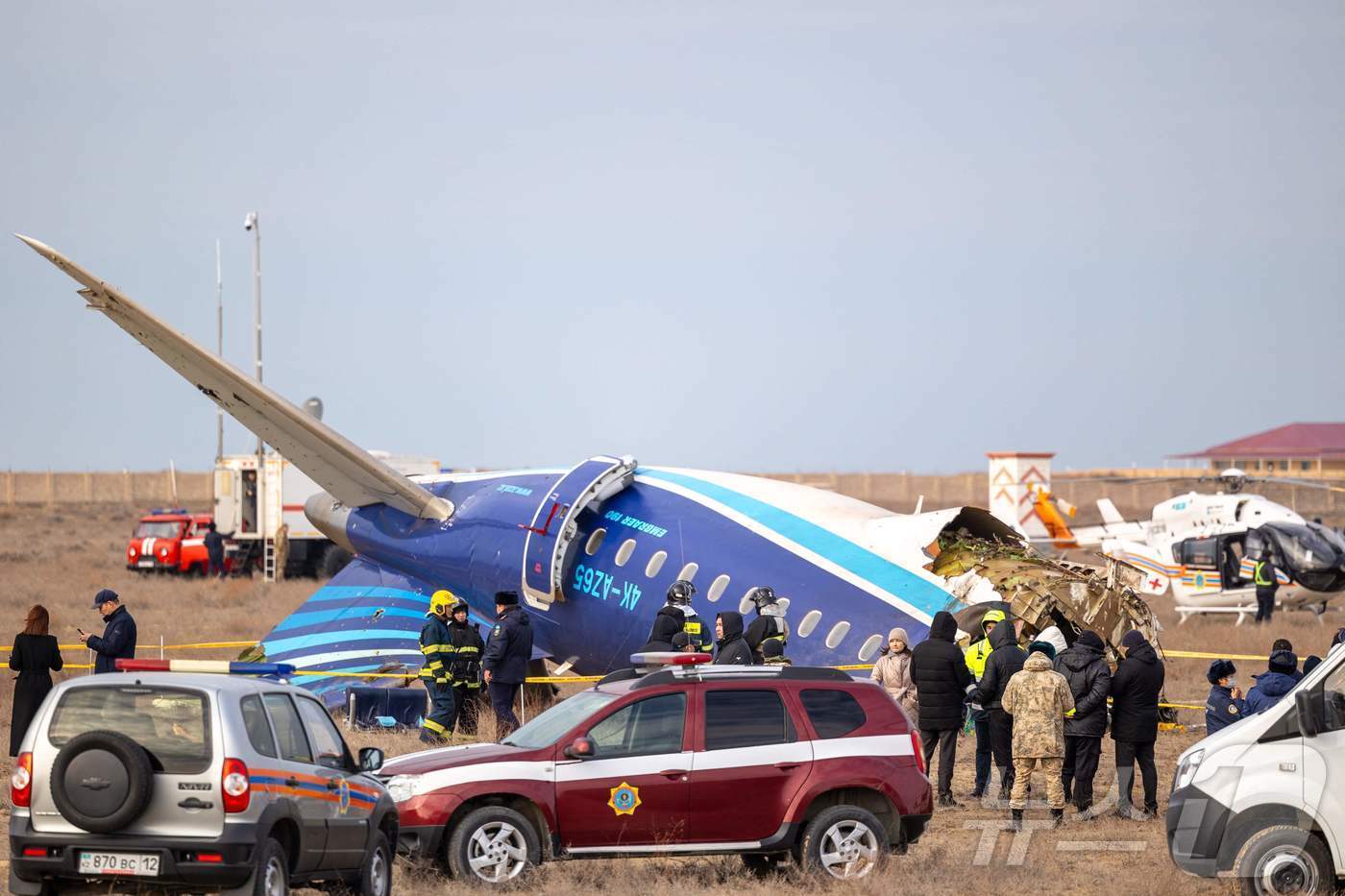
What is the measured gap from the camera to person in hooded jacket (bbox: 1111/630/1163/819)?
600 inches

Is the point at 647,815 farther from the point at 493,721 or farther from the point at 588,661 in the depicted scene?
the point at 588,661

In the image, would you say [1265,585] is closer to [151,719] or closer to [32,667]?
[32,667]

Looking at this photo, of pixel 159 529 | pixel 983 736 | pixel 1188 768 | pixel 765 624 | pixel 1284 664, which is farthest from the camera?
pixel 159 529

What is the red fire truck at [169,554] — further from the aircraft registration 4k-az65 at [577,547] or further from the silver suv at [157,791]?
the silver suv at [157,791]

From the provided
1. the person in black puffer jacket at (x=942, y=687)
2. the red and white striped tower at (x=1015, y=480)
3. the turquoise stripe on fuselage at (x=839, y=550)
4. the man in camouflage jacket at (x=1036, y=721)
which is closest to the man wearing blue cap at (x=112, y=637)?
the turquoise stripe on fuselage at (x=839, y=550)

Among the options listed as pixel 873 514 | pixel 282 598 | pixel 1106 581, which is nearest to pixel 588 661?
pixel 873 514

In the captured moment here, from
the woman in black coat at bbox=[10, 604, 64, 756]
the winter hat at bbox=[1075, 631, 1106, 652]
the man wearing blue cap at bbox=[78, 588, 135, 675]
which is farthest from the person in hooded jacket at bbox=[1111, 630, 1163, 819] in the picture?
the woman in black coat at bbox=[10, 604, 64, 756]

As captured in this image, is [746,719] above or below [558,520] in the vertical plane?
below

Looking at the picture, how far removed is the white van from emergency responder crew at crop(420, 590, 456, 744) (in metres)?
9.05

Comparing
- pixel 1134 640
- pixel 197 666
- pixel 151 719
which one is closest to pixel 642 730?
pixel 197 666

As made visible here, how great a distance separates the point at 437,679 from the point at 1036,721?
6.74 metres

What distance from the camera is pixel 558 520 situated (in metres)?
20.7

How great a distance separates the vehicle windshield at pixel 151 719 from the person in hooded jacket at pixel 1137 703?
8845mm

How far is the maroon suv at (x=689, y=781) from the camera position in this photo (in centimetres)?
1200
